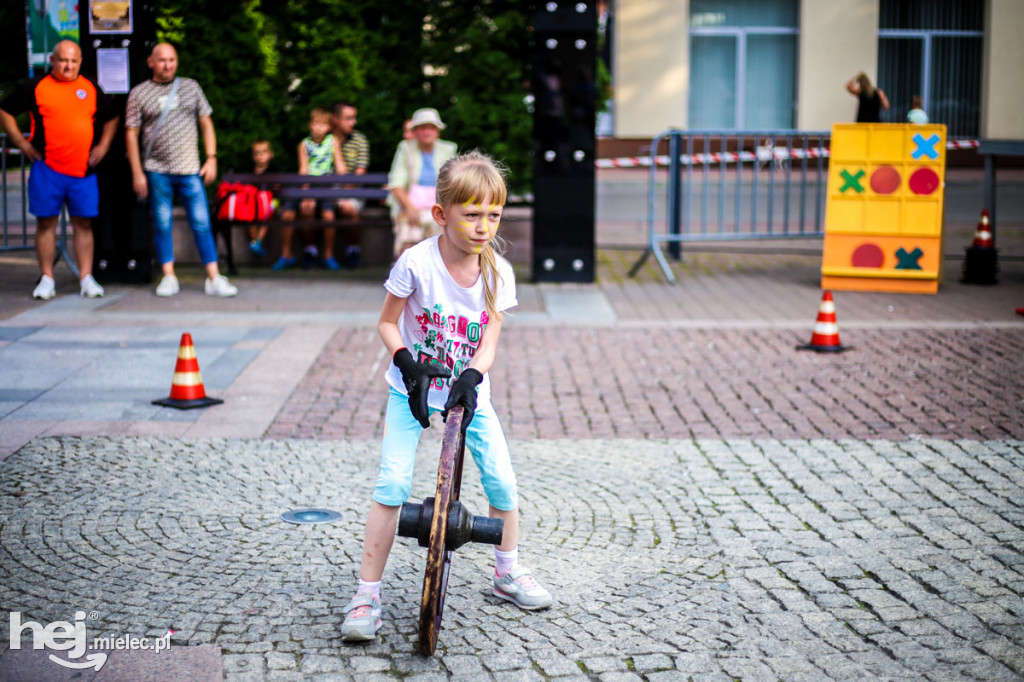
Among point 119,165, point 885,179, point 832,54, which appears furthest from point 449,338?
point 832,54

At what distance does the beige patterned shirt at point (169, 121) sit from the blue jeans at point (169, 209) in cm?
10

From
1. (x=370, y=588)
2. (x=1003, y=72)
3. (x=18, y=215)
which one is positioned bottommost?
(x=370, y=588)

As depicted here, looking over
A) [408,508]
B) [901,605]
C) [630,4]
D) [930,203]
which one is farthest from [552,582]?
[630,4]

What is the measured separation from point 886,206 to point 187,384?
705 cm

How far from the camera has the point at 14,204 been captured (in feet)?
41.9

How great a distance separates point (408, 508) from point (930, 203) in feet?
28.5

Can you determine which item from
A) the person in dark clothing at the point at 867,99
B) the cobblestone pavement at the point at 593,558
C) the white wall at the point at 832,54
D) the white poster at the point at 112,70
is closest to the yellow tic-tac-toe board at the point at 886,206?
the person in dark clothing at the point at 867,99

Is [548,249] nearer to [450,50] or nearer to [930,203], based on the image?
[450,50]

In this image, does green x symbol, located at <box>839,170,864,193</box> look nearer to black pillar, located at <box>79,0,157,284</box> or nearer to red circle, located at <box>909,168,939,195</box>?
red circle, located at <box>909,168,939,195</box>

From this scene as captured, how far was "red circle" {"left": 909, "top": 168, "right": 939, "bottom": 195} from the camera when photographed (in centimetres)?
1098

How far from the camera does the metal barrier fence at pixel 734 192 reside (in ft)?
39.7

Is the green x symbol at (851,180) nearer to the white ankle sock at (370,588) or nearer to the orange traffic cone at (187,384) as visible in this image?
the orange traffic cone at (187,384)

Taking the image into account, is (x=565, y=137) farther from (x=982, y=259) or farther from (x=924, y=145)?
(x=982, y=259)

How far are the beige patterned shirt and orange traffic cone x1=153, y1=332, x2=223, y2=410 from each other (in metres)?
3.83
